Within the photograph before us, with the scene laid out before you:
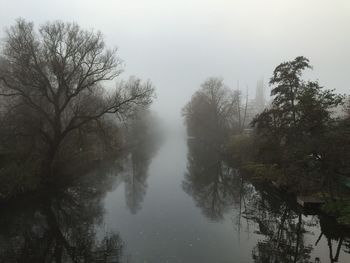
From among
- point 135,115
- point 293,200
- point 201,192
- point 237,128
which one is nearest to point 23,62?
point 135,115

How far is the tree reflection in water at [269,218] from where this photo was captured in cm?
1398

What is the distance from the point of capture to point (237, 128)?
5962cm

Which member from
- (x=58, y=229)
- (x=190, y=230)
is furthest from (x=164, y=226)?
(x=58, y=229)

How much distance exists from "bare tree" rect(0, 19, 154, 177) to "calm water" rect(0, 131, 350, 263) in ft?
19.0

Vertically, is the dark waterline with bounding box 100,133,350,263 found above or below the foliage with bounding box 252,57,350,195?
below

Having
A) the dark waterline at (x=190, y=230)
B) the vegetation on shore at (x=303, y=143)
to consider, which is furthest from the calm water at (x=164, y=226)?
the vegetation on shore at (x=303, y=143)

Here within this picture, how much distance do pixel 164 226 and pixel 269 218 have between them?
19.6 feet

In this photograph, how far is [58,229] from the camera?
17422 mm

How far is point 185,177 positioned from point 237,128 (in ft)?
91.9

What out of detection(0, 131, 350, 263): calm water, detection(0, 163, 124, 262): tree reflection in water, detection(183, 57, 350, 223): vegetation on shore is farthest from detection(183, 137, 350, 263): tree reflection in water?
detection(0, 163, 124, 262): tree reflection in water

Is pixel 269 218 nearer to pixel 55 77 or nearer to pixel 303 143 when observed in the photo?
pixel 303 143

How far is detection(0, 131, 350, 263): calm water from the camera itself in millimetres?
13734

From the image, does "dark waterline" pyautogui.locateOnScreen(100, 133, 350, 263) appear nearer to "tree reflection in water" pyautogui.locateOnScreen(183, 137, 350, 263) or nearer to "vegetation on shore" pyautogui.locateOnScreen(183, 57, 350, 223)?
"tree reflection in water" pyautogui.locateOnScreen(183, 137, 350, 263)

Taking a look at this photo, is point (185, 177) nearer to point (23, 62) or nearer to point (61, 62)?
point (61, 62)
